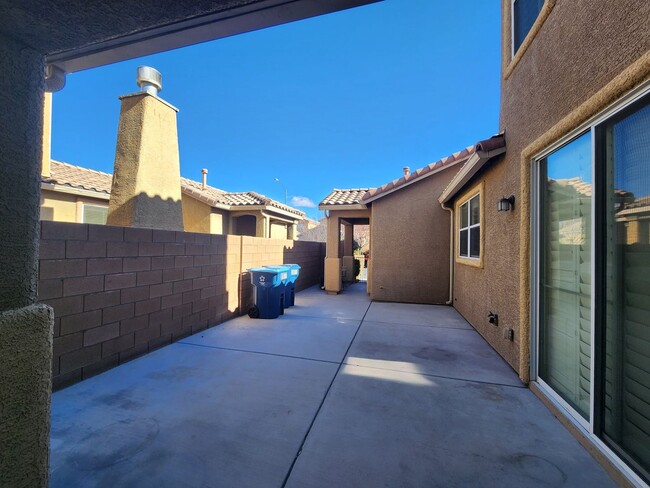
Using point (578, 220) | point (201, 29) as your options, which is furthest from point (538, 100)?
point (201, 29)

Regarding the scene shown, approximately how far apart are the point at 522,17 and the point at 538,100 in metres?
1.70

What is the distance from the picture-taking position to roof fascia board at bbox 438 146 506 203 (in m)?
4.48

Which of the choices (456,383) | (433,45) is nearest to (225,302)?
(456,383)

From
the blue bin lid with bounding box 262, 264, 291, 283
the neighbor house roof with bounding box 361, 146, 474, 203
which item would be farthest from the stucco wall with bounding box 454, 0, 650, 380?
the blue bin lid with bounding box 262, 264, 291, 283

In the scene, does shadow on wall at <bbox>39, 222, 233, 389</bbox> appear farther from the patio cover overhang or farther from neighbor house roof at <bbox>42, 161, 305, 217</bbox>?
neighbor house roof at <bbox>42, 161, 305, 217</bbox>

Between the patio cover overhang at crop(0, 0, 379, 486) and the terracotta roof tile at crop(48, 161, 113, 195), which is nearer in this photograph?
the patio cover overhang at crop(0, 0, 379, 486)

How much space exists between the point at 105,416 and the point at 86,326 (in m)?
1.31

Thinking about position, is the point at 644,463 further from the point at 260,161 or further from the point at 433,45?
the point at 260,161

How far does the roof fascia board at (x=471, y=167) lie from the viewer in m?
4.48

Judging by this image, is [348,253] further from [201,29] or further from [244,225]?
[201,29]

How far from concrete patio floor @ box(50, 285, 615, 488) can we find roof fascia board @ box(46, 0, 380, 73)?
282 cm

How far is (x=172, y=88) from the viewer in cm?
749

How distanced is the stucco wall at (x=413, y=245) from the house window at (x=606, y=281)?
561 cm

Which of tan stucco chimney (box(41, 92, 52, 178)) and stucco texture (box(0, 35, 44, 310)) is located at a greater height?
tan stucco chimney (box(41, 92, 52, 178))
